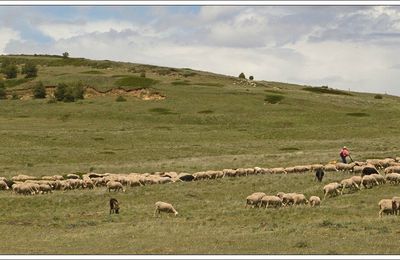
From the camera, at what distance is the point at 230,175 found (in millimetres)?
47031

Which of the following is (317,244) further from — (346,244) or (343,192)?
(343,192)

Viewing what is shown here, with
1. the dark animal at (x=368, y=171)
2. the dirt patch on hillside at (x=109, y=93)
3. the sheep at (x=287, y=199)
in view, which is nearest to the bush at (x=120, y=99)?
the dirt patch on hillside at (x=109, y=93)

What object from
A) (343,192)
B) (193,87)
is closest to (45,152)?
(343,192)

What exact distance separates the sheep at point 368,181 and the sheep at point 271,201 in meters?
7.21

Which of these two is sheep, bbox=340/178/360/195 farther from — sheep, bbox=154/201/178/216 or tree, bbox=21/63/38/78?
tree, bbox=21/63/38/78

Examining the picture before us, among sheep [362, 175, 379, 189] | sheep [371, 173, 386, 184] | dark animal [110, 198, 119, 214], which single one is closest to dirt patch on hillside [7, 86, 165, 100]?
sheep [371, 173, 386, 184]

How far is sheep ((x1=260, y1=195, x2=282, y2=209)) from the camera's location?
32.8 metres

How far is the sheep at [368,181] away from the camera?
37112 mm

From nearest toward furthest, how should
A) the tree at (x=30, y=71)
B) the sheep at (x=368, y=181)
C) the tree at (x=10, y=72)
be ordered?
1. the sheep at (x=368, y=181)
2. the tree at (x=30, y=71)
3. the tree at (x=10, y=72)

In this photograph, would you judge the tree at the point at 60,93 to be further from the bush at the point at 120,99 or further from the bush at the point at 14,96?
the bush at the point at 14,96

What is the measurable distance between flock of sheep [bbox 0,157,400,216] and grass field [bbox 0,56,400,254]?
4.05 feet

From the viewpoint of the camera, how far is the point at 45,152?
216 feet

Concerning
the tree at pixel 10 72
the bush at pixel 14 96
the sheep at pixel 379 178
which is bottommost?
the sheep at pixel 379 178

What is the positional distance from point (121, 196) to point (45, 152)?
29533 mm
